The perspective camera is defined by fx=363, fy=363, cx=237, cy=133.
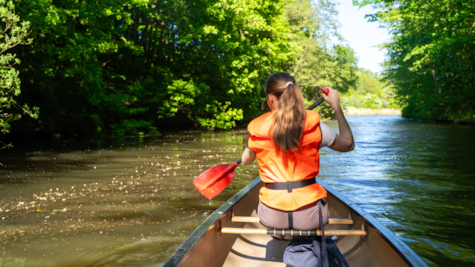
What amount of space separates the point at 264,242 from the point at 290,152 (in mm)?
1850

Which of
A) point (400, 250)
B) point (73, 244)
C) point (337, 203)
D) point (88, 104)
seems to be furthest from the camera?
point (88, 104)

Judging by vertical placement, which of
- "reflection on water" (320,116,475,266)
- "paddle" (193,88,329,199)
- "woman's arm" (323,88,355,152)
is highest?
"woman's arm" (323,88,355,152)

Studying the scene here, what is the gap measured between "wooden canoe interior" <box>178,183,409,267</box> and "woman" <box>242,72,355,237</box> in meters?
0.68

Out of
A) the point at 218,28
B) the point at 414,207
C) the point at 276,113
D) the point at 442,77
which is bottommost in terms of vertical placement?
the point at 414,207

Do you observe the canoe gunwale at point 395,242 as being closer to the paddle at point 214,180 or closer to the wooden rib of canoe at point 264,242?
the wooden rib of canoe at point 264,242

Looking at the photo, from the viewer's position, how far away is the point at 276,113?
2098 mm

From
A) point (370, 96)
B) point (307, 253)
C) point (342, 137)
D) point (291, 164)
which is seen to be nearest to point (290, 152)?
point (291, 164)

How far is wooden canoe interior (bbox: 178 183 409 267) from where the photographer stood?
258 centimetres

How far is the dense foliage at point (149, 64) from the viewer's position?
495 inches

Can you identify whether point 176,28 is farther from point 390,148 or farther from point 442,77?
point 442,77

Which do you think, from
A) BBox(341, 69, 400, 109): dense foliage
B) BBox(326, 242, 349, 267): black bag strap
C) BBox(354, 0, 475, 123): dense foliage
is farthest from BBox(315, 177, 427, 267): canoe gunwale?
BBox(341, 69, 400, 109): dense foliage

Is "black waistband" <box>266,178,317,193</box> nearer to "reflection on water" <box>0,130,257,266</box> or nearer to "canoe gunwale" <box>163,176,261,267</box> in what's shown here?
"canoe gunwale" <box>163,176,261,267</box>

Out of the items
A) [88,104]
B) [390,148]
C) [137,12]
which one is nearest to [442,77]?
[390,148]

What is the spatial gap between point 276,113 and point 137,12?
1802 centimetres
